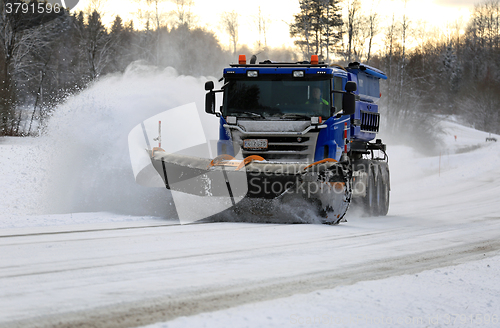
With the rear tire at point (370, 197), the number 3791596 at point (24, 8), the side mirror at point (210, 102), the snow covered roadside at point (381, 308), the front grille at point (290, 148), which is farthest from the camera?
the number 3791596 at point (24, 8)

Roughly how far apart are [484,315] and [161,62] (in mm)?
40147

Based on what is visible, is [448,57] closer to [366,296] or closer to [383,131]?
[383,131]

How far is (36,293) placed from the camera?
3.75 meters

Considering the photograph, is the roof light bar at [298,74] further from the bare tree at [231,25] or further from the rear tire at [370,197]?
the bare tree at [231,25]

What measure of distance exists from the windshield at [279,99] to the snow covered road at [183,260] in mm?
1991

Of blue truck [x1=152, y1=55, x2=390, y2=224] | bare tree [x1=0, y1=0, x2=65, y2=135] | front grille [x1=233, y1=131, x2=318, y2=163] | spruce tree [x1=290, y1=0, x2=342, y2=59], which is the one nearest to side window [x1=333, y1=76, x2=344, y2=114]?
blue truck [x1=152, y1=55, x2=390, y2=224]

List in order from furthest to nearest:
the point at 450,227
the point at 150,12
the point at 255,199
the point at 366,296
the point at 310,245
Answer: the point at 150,12
the point at 450,227
the point at 255,199
the point at 310,245
the point at 366,296

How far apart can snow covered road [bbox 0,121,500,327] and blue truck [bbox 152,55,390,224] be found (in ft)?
1.98

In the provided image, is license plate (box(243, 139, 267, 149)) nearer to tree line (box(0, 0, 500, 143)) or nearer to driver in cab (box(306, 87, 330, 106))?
driver in cab (box(306, 87, 330, 106))

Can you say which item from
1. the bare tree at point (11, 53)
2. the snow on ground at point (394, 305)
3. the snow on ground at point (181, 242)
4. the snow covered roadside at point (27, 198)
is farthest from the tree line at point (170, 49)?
the snow on ground at point (394, 305)

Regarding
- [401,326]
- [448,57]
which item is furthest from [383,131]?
[448,57]

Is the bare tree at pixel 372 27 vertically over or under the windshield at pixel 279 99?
over

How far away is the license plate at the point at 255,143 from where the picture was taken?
8633mm

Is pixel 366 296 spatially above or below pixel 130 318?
below
